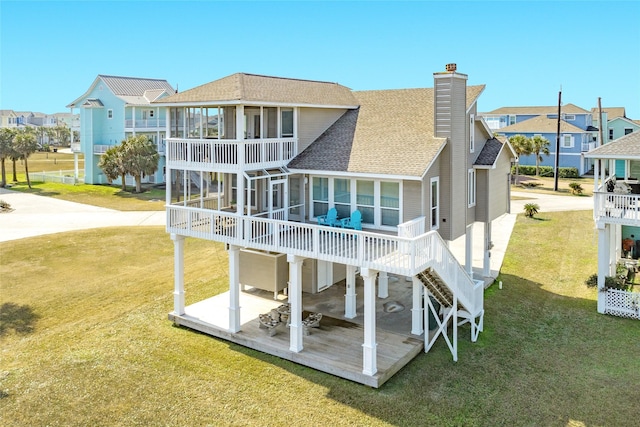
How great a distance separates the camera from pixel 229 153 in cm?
1734

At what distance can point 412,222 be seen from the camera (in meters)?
15.7

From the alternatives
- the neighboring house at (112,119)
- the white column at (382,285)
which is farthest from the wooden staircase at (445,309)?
the neighboring house at (112,119)

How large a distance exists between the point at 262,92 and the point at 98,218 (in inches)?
1058

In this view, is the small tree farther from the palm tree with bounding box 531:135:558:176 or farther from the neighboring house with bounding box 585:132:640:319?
the palm tree with bounding box 531:135:558:176

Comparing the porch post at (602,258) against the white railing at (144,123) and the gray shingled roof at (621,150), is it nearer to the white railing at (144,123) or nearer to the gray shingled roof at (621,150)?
the gray shingled roof at (621,150)

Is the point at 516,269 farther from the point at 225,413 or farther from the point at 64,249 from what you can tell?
the point at 64,249

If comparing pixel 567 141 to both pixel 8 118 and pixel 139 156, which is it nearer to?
pixel 139 156

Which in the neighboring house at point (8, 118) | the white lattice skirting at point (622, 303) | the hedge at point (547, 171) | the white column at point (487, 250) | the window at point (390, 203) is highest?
the neighboring house at point (8, 118)

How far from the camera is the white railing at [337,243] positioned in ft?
47.8

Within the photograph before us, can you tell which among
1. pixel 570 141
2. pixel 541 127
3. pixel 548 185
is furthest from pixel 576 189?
pixel 541 127

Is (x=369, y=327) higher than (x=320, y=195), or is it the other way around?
(x=320, y=195)

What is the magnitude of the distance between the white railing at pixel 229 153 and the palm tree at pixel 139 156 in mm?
33502

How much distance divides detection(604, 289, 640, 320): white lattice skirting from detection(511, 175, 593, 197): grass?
34.6 metres

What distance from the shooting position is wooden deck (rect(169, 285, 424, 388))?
15539 millimetres
